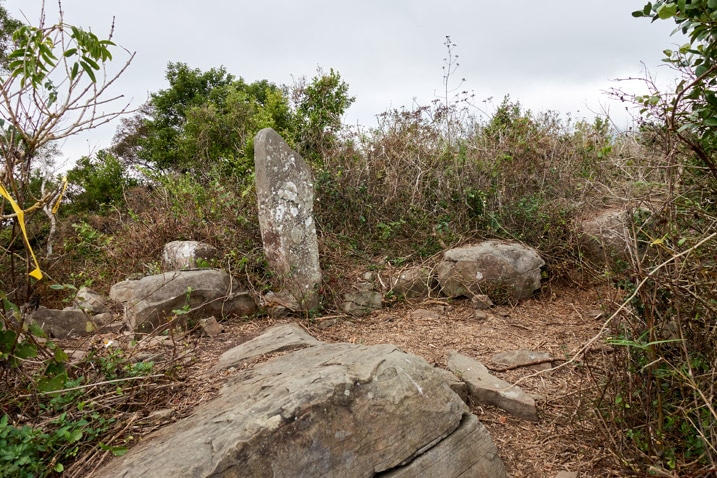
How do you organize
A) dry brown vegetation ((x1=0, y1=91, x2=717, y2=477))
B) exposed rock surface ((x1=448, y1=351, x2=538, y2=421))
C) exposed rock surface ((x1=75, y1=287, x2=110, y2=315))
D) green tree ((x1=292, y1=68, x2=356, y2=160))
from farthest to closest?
green tree ((x1=292, y1=68, x2=356, y2=160)), exposed rock surface ((x1=75, y1=287, x2=110, y2=315)), exposed rock surface ((x1=448, y1=351, x2=538, y2=421)), dry brown vegetation ((x1=0, y1=91, x2=717, y2=477))

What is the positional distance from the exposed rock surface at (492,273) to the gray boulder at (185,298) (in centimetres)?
240

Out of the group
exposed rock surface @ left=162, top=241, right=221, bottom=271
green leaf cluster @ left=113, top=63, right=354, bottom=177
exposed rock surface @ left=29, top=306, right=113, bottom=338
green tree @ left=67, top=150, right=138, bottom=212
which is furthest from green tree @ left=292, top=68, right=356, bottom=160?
green tree @ left=67, top=150, right=138, bottom=212

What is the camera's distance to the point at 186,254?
6.05 m

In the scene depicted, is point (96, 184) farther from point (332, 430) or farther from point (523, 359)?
point (332, 430)

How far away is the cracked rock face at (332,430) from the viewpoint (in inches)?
81.9

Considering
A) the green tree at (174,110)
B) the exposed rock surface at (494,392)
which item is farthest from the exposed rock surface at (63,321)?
the green tree at (174,110)

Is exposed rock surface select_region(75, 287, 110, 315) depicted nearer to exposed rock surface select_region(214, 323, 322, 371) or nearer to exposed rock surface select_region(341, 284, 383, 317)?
exposed rock surface select_region(214, 323, 322, 371)

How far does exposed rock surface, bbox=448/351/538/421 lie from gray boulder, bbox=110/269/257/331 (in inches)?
96.8

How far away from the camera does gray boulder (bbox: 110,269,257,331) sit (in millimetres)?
4629

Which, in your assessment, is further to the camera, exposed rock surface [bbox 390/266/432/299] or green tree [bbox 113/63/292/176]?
green tree [bbox 113/63/292/176]

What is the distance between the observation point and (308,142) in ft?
27.5

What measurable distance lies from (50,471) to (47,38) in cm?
196

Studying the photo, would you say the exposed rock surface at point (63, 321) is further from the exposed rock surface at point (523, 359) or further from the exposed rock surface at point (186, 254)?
the exposed rock surface at point (523, 359)

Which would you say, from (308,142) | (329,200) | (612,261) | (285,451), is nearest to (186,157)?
(308,142)
